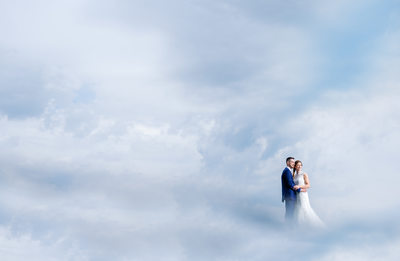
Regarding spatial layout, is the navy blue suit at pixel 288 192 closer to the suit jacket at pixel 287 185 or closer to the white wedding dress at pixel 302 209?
the suit jacket at pixel 287 185

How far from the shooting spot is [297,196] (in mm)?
28031

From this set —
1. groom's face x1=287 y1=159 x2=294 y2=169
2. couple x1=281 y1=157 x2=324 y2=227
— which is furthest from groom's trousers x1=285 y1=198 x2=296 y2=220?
groom's face x1=287 y1=159 x2=294 y2=169

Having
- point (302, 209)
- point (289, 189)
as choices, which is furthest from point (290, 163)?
point (302, 209)

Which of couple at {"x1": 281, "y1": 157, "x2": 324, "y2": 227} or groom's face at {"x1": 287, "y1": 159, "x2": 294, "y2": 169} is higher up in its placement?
groom's face at {"x1": 287, "y1": 159, "x2": 294, "y2": 169}

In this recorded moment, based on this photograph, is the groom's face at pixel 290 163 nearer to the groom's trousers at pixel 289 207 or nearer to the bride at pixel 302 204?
the bride at pixel 302 204

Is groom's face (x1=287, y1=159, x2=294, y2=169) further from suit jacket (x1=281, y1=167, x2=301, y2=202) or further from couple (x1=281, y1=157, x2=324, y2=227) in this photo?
suit jacket (x1=281, y1=167, x2=301, y2=202)

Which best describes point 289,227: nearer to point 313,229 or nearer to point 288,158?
point 313,229

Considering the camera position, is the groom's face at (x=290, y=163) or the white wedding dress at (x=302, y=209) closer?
the groom's face at (x=290, y=163)

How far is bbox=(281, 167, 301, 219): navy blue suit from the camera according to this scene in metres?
27.6

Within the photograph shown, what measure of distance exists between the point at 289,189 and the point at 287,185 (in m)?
0.24

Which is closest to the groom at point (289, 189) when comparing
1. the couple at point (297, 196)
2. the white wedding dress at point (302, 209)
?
the couple at point (297, 196)

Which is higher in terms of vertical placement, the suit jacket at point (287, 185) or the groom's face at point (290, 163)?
the groom's face at point (290, 163)

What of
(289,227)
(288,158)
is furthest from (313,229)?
(288,158)

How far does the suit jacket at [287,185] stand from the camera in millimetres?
27594
